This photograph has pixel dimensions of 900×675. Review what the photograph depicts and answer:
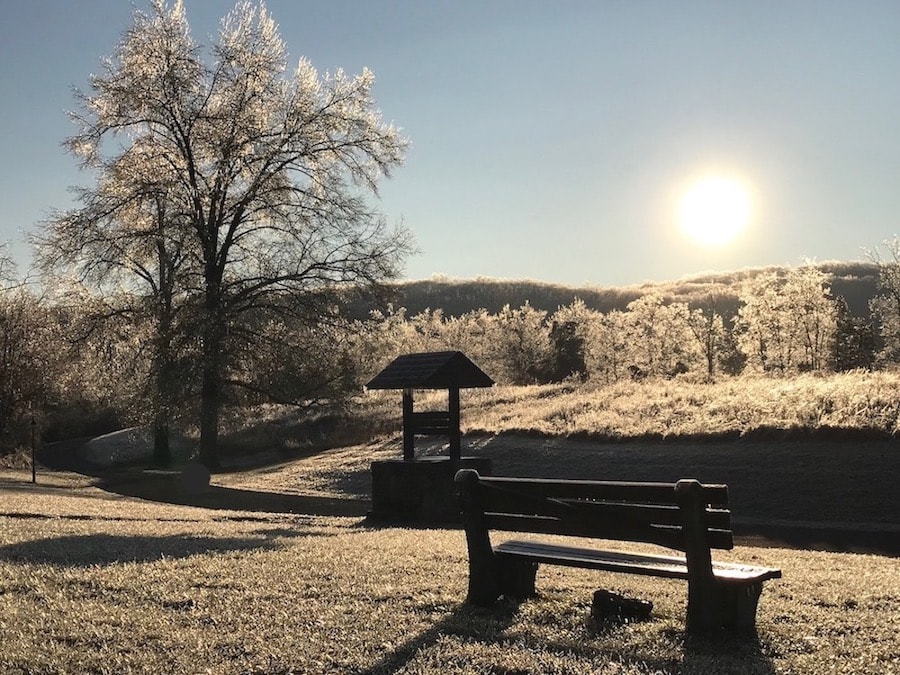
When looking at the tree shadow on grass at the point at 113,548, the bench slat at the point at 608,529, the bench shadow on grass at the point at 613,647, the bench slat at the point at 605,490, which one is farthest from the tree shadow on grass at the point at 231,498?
the bench shadow on grass at the point at 613,647

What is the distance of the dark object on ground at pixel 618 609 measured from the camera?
6.12 m

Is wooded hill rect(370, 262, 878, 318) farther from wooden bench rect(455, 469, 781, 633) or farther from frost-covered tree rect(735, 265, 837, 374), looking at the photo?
→ wooden bench rect(455, 469, 781, 633)

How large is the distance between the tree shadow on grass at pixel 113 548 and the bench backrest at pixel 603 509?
13.3ft

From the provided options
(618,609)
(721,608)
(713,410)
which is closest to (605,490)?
(618,609)

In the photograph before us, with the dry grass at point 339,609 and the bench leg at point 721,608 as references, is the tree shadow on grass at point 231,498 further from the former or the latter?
the bench leg at point 721,608

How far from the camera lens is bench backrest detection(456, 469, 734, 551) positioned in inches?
230

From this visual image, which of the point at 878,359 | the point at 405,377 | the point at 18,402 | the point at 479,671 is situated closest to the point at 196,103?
the point at 405,377

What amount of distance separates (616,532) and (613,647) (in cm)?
99

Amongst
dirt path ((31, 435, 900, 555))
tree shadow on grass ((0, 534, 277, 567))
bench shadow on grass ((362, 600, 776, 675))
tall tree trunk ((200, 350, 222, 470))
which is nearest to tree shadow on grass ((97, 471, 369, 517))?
dirt path ((31, 435, 900, 555))

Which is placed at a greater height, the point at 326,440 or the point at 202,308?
the point at 202,308

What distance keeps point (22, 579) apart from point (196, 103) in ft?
73.9

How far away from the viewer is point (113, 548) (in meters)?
9.98

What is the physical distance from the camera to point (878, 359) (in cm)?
6225

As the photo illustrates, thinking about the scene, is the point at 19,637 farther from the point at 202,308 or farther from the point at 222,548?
the point at 202,308
